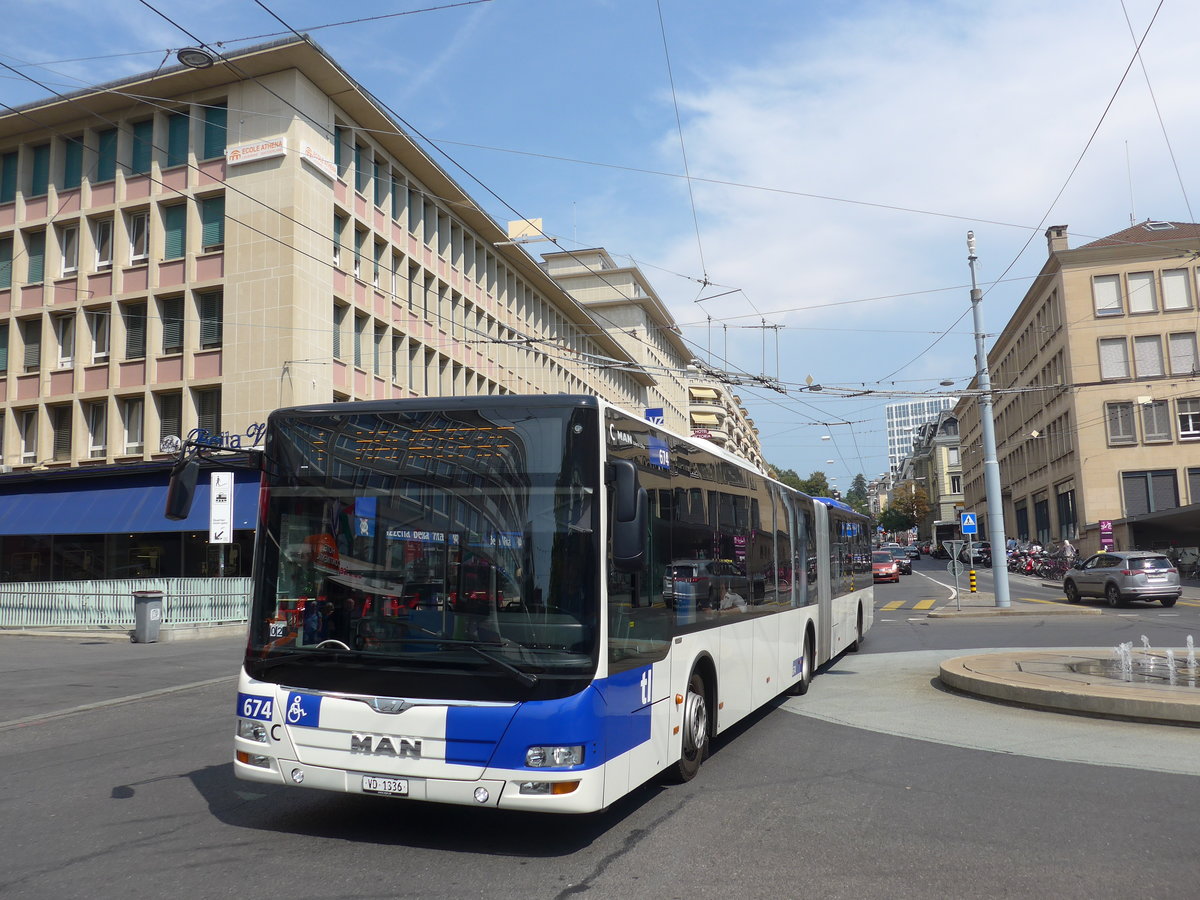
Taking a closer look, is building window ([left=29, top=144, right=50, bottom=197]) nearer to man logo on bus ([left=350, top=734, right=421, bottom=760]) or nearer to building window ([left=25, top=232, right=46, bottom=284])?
building window ([left=25, top=232, right=46, bottom=284])

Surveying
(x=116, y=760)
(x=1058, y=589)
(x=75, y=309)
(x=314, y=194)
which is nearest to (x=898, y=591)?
(x=1058, y=589)

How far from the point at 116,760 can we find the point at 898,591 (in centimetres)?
3616

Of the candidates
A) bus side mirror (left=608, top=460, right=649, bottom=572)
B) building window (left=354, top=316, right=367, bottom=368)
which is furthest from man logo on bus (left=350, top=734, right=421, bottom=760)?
building window (left=354, top=316, right=367, bottom=368)

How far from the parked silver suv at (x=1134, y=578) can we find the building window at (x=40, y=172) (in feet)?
114

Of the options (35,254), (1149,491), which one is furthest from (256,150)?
(1149,491)

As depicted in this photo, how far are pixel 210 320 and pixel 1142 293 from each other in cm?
4814

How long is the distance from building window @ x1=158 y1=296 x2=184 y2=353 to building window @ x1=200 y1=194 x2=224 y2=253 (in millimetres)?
1989

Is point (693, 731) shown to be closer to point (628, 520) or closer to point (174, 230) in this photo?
point (628, 520)

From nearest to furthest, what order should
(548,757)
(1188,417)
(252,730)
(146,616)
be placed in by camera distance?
(548,757), (252,730), (146,616), (1188,417)

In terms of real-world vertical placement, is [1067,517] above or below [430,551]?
above

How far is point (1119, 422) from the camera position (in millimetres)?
55406

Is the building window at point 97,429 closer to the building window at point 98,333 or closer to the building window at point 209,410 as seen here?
the building window at point 98,333

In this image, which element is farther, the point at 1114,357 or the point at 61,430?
the point at 1114,357

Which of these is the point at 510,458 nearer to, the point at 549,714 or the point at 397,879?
the point at 549,714
